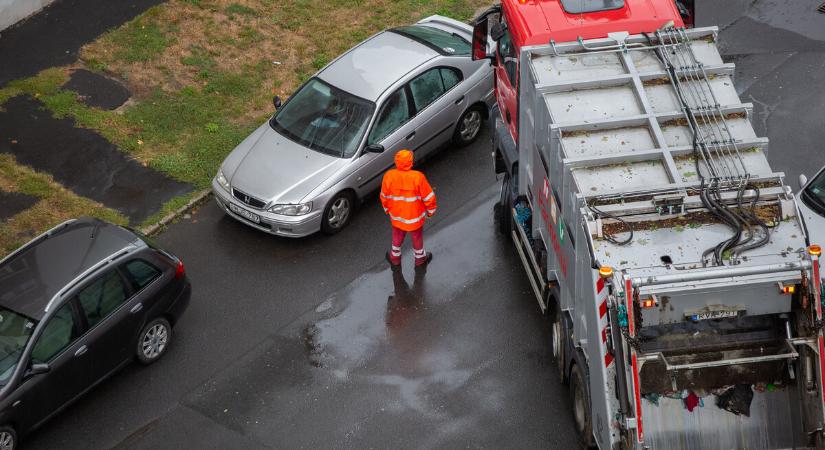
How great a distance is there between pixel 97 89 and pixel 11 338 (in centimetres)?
643

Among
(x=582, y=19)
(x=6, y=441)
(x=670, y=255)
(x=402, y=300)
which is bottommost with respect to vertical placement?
(x=402, y=300)

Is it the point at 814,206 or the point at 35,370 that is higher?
the point at 35,370

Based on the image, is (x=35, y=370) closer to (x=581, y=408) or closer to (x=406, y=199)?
(x=406, y=199)

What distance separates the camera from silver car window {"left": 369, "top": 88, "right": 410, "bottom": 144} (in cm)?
1255

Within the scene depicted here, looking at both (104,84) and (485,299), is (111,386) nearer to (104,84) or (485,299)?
(485,299)

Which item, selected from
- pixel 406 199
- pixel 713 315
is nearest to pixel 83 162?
pixel 406 199

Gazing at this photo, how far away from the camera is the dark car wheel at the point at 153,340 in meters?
10.5

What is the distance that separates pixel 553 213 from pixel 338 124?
13.8 feet

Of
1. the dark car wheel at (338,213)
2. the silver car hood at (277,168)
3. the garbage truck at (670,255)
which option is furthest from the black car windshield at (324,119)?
the garbage truck at (670,255)

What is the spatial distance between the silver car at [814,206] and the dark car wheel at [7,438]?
313 inches

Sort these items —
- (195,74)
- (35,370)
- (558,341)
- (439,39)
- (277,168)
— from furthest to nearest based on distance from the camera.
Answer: (195,74) → (439,39) → (277,168) → (558,341) → (35,370)

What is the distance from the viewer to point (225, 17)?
1672 centimetres

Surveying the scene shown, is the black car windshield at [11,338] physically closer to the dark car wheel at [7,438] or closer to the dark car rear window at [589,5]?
the dark car wheel at [7,438]

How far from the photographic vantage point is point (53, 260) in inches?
402
